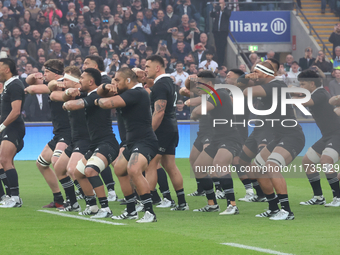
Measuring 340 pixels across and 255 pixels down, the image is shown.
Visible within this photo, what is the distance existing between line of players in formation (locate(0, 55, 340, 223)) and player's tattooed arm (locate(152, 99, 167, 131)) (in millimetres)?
15

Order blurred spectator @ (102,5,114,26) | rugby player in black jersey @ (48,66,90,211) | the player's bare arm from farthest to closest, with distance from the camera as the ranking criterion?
blurred spectator @ (102,5,114,26), the player's bare arm, rugby player in black jersey @ (48,66,90,211)

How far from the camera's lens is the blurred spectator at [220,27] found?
22.8 m

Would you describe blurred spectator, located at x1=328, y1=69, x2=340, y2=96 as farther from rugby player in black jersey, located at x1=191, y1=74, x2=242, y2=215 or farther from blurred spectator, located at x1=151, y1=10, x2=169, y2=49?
rugby player in black jersey, located at x1=191, y1=74, x2=242, y2=215

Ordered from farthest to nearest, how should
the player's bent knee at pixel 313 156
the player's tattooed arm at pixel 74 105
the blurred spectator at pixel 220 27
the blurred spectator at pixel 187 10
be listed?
1. the blurred spectator at pixel 187 10
2. the blurred spectator at pixel 220 27
3. the player's bent knee at pixel 313 156
4. the player's tattooed arm at pixel 74 105

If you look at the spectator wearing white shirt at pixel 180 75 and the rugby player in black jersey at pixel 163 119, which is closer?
the rugby player in black jersey at pixel 163 119

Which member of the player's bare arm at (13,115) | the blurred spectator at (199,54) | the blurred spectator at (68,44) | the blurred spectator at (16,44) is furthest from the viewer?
the blurred spectator at (199,54)

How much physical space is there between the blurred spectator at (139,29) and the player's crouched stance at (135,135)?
14.9 meters

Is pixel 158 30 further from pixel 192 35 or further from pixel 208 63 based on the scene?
pixel 208 63

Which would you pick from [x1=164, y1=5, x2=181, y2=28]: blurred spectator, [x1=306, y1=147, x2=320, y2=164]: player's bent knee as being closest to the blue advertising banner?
[x1=164, y1=5, x2=181, y2=28]: blurred spectator

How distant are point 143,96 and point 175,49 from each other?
48.1 ft

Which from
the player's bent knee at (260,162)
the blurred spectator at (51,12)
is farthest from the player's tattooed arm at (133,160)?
the blurred spectator at (51,12)

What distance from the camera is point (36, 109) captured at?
17797mm

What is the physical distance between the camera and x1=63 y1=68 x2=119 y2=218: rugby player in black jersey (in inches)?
309

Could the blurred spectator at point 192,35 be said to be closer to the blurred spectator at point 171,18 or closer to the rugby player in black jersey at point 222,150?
the blurred spectator at point 171,18
